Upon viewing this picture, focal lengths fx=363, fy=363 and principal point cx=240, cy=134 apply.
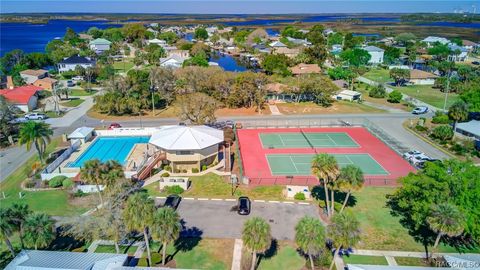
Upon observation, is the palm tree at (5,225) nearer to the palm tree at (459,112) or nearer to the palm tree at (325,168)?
the palm tree at (325,168)

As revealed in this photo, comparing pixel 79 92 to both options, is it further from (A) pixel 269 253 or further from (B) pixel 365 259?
(B) pixel 365 259

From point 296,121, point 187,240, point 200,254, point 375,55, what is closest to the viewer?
point 200,254

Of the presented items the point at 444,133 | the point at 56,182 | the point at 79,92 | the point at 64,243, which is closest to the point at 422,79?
the point at 444,133

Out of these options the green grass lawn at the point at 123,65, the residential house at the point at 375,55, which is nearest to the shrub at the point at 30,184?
the green grass lawn at the point at 123,65

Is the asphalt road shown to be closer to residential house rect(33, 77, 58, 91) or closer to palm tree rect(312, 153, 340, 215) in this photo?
residential house rect(33, 77, 58, 91)

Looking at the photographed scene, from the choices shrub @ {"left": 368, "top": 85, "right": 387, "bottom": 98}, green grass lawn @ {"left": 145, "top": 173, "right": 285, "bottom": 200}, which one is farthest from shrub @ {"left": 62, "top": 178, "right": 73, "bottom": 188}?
shrub @ {"left": 368, "top": 85, "right": 387, "bottom": 98}

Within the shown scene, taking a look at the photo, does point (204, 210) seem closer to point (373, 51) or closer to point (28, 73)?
point (28, 73)
